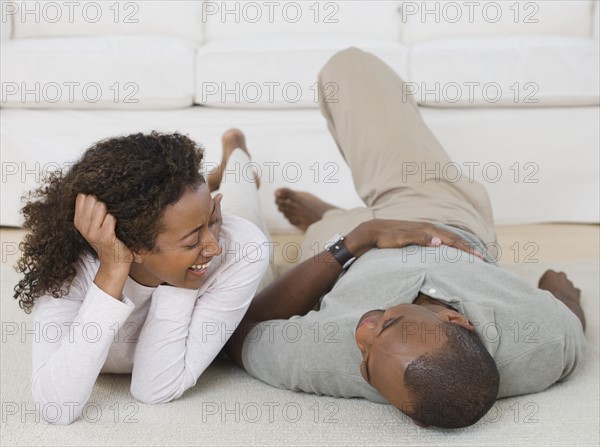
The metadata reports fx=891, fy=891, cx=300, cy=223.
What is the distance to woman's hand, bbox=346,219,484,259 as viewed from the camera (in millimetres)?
1884

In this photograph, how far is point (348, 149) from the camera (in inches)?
90.0

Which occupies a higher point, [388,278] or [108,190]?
[108,190]

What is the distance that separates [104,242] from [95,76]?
1.41 meters

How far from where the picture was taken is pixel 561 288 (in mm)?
2057

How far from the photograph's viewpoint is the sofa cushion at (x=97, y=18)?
10.1 feet

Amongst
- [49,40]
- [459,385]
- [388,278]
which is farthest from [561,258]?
[49,40]

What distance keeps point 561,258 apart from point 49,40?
5.68 feet

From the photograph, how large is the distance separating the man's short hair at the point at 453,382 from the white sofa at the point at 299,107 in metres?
1.31

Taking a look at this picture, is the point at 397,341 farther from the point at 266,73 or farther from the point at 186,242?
the point at 266,73

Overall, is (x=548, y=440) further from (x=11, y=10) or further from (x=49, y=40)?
(x=11, y=10)

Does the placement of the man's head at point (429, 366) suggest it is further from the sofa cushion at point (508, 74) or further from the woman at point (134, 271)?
the sofa cushion at point (508, 74)

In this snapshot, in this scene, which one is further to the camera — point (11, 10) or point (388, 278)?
point (11, 10)

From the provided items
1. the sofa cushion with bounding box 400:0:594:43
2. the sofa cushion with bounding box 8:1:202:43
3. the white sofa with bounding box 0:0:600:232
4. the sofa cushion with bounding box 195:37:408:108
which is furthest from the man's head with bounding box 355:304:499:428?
the sofa cushion with bounding box 8:1:202:43

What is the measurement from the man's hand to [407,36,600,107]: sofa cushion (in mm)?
775
